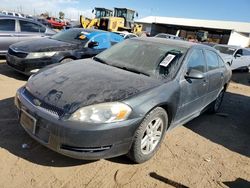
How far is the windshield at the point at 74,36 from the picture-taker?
7608mm

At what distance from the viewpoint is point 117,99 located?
309cm

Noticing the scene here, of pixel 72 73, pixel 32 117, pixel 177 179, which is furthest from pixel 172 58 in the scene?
pixel 32 117

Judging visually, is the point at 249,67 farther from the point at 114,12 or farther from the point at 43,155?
the point at 114,12

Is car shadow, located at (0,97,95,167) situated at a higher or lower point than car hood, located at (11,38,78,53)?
lower

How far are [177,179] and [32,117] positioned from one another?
1.89 meters

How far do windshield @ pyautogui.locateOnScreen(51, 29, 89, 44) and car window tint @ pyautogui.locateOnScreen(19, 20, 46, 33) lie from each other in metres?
1.87

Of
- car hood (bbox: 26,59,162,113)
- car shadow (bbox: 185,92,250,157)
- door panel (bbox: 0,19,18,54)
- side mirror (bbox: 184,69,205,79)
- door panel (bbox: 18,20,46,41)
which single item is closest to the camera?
car hood (bbox: 26,59,162,113)

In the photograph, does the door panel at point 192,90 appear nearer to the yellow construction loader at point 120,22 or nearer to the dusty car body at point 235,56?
the dusty car body at point 235,56

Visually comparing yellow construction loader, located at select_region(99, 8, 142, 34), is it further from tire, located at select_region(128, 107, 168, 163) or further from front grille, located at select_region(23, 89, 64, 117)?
front grille, located at select_region(23, 89, 64, 117)

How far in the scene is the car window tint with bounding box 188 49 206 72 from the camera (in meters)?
4.29

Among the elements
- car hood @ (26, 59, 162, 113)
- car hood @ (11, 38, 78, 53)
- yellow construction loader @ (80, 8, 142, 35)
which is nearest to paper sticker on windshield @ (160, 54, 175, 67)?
car hood @ (26, 59, 162, 113)

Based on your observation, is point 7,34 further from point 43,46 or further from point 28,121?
point 28,121

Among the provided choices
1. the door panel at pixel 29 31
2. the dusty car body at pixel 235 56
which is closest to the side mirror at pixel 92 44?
the door panel at pixel 29 31

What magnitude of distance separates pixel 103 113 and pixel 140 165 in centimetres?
101
